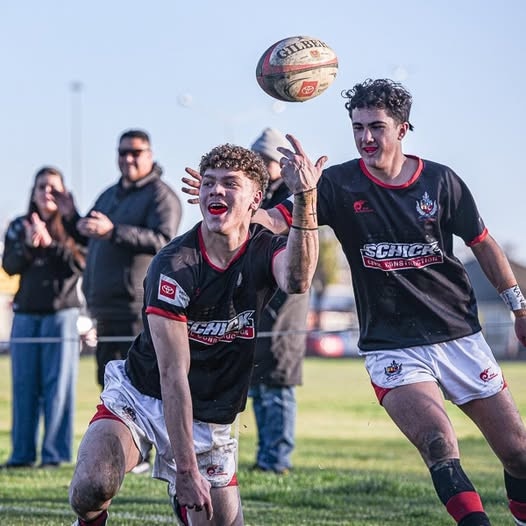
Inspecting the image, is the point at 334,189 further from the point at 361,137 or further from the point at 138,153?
the point at 138,153

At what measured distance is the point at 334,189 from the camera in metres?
6.06

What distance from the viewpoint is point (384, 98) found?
238 inches

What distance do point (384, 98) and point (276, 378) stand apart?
157 inches

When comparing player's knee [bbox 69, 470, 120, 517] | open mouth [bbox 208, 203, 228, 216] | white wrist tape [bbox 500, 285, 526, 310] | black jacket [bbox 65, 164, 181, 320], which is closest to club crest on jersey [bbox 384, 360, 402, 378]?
white wrist tape [bbox 500, 285, 526, 310]

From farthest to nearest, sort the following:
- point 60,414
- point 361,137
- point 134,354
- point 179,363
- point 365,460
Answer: point 365,460, point 60,414, point 361,137, point 134,354, point 179,363

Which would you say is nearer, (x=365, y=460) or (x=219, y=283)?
(x=219, y=283)

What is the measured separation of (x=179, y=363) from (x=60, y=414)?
5.48 meters

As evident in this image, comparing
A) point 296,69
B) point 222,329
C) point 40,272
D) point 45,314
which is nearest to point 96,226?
point 40,272

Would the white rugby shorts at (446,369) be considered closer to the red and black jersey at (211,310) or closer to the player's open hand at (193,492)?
the red and black jersey at (211,310)

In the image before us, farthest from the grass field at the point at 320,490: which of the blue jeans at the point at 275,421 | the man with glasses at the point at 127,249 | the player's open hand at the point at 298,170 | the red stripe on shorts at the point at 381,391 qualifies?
the player's open hand at the point at 298,170

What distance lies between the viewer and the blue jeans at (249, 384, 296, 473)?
9609 mm

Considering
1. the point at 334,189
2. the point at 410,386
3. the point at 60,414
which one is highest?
the point at 334,189

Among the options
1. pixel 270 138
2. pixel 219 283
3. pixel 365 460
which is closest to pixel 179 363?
pixel 219 283

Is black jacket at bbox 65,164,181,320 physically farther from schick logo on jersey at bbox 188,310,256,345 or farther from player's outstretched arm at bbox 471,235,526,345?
schick logo on jersey at bbox 188,310,256,345
